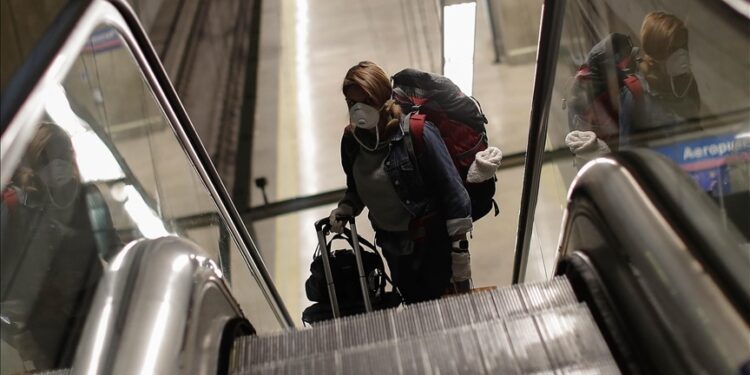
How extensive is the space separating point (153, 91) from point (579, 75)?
5.95 feet

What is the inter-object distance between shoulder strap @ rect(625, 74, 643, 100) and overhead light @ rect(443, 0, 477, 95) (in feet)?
9.96

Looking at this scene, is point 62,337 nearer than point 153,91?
Yes

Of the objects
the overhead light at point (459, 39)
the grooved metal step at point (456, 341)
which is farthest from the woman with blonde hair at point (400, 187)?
Answer: the overhead light at point (459, 39)

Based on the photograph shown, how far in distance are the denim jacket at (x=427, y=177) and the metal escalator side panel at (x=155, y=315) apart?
55.6 inches

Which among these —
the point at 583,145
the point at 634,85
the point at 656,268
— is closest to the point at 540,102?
the point at 583,145

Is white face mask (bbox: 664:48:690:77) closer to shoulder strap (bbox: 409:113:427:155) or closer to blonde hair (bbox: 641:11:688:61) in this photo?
blonde hair (bbox: 641:11:688:61)

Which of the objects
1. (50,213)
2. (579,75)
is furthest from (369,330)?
(579,75)

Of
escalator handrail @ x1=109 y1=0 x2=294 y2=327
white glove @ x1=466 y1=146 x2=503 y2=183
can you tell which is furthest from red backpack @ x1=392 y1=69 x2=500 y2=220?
escalator handrail @ x1=109 y1=0 x2=294 y2=327

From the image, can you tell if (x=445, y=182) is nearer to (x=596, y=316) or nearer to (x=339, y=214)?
(x=339, y=214)

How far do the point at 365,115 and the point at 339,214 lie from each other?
26.6 inches

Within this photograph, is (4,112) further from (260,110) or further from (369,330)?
(260,110)

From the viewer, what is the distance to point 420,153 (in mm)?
3332

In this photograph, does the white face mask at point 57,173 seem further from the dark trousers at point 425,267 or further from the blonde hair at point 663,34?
the blonde hair at point 663,34

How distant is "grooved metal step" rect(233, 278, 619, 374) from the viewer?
188 centimetres
